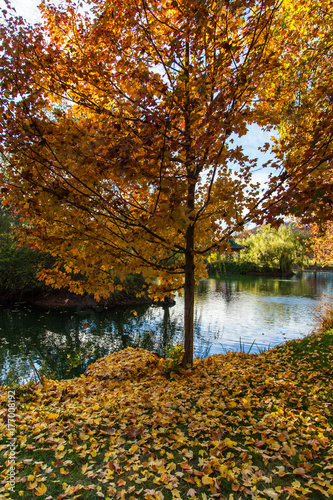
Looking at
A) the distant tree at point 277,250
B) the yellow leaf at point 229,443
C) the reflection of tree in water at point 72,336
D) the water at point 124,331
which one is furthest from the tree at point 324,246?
the distant tree at point 277,250

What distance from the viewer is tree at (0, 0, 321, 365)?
111 inches

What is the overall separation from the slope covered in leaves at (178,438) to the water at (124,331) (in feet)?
9.10

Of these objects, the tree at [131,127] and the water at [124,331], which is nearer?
the tree at [131,127]

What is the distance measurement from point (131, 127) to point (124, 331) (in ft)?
28.3

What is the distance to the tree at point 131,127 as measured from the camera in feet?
9.29

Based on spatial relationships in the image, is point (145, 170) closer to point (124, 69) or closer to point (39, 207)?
point (39, 207)

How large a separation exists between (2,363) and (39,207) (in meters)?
5.79

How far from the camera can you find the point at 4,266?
14.7 meters

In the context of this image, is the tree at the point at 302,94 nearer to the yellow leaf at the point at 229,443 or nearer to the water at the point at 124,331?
the yellow leaf at the point at 229,443

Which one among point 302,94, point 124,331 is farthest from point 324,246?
point 124,331

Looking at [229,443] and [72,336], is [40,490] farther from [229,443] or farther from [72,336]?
[72,336]

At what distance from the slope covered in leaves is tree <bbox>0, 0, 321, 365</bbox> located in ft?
4.29

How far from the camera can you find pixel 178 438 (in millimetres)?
2617

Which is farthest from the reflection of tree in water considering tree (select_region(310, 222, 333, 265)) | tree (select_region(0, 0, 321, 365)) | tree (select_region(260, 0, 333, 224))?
tree (select_region(310, 222, 333, 265))
